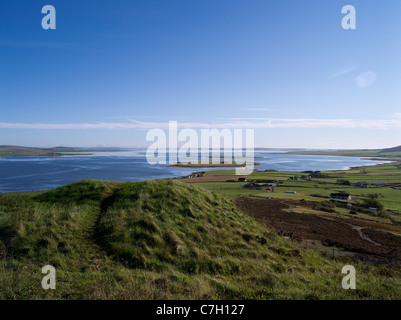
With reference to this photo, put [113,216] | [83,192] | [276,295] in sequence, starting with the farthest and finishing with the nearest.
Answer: [83,192], [113,216], [276,295]

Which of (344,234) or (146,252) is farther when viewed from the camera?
(344,234)

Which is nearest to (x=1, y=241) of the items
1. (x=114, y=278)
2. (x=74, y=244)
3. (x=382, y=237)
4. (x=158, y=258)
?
(x=74, y=244)

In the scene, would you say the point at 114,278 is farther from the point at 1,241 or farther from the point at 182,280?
the point at 1,241

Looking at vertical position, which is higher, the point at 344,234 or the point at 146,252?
the point at 146,252

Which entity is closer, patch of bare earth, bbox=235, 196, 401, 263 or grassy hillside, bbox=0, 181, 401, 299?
grassy hillside, bbox=0, 181, 401, 299

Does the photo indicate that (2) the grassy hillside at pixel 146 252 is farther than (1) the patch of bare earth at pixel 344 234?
No

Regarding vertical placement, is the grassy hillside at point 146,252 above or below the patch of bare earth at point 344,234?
above

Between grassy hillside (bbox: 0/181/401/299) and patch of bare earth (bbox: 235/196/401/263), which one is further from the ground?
grassy hillside (bbox: 0/181/401/299)

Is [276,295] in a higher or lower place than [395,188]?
higher
